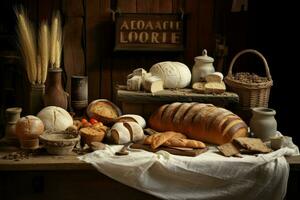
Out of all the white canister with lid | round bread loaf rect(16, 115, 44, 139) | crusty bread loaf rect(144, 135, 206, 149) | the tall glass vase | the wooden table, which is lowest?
the wooden table

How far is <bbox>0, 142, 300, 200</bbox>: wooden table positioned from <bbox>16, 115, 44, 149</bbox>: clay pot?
0.12m

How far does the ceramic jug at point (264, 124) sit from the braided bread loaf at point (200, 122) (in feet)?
0.20

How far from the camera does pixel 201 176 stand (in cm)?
235

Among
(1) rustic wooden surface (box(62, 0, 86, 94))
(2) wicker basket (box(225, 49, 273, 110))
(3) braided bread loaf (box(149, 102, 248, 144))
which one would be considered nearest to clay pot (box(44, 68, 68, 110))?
(3) braided bread loaf (box(149, 102, 248, 144))

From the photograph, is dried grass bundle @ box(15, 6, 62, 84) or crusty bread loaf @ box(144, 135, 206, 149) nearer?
crusty bread loaf @ box(144, 135, 206, 149)

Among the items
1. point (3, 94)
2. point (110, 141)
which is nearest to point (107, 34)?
point (3, 94)

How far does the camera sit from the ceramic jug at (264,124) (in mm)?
2667

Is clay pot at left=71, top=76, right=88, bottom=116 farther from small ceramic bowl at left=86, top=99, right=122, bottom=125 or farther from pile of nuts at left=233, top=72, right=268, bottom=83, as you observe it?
pile of nuts at left=233, top=72, right=268, bottom=83

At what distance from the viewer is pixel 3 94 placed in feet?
12.5

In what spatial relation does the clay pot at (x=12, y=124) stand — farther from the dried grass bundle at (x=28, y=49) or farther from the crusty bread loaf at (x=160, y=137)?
the crusty bread loaf at (x=160, y=137)

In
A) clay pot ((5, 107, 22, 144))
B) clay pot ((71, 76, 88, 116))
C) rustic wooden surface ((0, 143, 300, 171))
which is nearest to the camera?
rustic wooden surface ((0, 143, 300, 171))

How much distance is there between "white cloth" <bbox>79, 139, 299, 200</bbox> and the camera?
2348 mm

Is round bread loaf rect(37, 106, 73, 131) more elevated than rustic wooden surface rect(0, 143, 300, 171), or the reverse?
round bread loaf rect(37, 106, 73, 131)

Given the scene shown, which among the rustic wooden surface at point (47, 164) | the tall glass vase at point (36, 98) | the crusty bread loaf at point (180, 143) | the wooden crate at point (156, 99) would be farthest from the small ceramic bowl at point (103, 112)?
the rustic wooden surface at point (47, 164)
